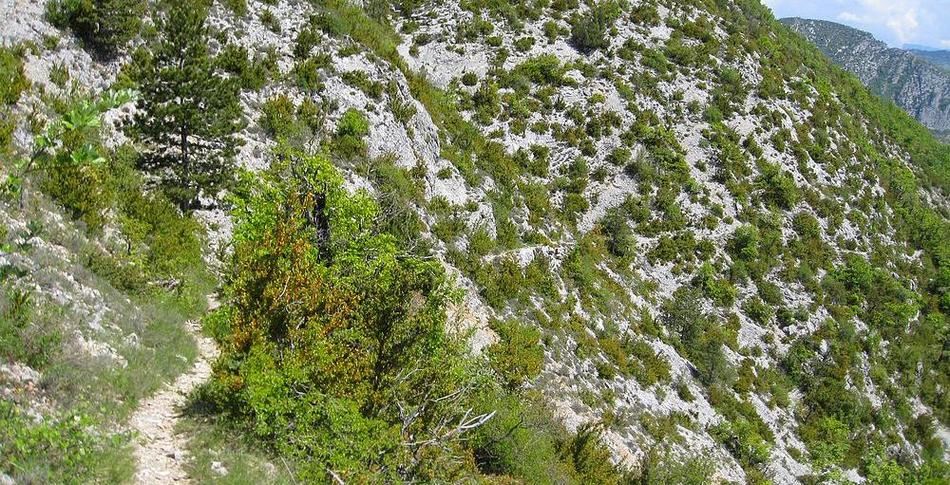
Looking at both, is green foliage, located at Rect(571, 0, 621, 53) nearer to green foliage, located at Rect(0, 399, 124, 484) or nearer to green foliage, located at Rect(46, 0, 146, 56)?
green foliage, located at Rect(46, 0, 146, 56)

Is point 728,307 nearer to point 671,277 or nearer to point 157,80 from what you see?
point 671,277

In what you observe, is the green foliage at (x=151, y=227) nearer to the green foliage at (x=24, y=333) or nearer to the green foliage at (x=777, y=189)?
the green foliage at (x=24, y=333)

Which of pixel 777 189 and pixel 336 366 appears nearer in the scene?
pixel 336 366

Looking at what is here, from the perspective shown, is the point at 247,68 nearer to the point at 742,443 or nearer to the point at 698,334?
the point at 698,334

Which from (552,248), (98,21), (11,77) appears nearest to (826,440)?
(552,248)

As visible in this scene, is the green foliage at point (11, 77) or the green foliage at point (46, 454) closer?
the green foliage at point (46, 454)

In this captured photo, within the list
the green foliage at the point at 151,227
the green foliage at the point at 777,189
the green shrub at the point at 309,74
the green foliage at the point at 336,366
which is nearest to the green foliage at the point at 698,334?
the green foliage at the point at 777,189

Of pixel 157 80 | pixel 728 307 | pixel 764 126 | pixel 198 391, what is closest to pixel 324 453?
pixel 198 391
